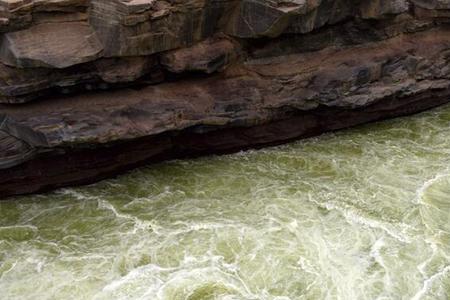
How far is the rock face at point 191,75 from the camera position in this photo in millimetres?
10172

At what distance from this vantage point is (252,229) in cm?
1034

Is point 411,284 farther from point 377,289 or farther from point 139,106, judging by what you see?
point 139,106

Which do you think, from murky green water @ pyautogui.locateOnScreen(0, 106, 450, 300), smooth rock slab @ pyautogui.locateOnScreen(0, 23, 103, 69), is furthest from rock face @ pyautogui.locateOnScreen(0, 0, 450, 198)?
murky green water @ pyautogui.locateOnScreen(0, 106, 450, 300)

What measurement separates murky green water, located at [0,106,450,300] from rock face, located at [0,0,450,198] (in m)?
0.68

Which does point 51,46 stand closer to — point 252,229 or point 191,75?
point 191,75

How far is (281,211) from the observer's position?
1084cm

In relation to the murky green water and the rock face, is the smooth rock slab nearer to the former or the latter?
the rock face

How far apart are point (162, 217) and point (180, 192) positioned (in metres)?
0.94

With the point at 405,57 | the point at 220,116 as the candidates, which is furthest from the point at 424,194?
the point at 220,116

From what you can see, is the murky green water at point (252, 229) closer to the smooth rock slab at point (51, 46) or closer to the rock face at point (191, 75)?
the rock face at point (191, 75)

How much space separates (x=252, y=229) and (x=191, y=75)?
3.81m

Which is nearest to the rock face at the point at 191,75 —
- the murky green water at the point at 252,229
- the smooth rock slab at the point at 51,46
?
the smooth rock slab at the point at 51,46

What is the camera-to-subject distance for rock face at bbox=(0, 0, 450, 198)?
10.2m

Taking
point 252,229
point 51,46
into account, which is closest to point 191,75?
point 51,46
